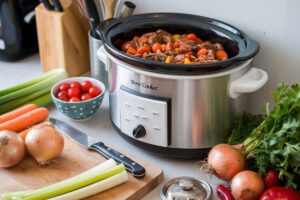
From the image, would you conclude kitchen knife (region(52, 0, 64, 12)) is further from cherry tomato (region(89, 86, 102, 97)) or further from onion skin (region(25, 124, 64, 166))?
onion skin (region(25, 124, 64, 166))

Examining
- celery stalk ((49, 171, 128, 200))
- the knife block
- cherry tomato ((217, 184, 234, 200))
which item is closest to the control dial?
celery stalk ((49, 171, 128, 200))

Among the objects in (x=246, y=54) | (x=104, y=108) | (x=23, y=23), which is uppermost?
(x=246, y=54)

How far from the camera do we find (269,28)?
47.8 inches

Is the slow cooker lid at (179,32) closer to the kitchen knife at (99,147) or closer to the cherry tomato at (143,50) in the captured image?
the cherry tomato at (143,50)

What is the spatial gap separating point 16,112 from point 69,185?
0.35 metres

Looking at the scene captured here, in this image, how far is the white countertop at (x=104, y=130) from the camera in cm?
114

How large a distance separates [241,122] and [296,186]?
228mm

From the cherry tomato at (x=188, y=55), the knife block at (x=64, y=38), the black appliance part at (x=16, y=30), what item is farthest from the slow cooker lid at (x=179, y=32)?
the black appliance part at (x=16, y=30)

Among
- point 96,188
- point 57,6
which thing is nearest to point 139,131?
point 96,188

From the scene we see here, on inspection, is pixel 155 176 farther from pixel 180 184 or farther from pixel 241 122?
pixel 241 122

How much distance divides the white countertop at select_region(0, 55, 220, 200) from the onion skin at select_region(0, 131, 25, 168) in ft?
0.71

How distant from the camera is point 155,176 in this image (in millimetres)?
1090

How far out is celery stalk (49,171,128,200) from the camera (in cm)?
101

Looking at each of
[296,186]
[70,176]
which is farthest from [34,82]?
[296,186]
